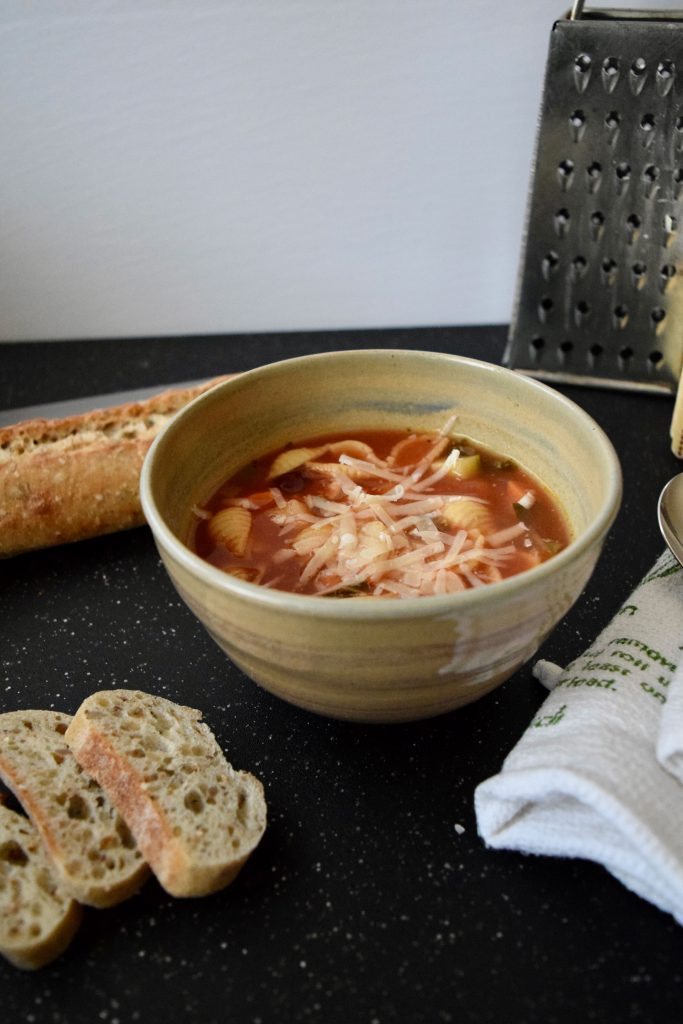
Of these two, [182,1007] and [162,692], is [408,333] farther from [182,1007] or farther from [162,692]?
[182,1007]

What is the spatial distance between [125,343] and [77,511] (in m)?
1.15

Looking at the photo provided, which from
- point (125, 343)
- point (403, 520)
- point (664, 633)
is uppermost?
point (403, 520)

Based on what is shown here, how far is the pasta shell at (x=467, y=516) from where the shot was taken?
1619 mm

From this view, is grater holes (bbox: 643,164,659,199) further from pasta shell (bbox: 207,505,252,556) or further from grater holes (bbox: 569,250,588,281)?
pasta shell (bbox: 207,505,252,556)

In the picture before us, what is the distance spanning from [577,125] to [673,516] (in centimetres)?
112

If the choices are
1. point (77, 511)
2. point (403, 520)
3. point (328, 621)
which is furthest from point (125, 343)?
point (328, 621)

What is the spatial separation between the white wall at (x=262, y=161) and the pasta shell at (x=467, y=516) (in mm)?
1479

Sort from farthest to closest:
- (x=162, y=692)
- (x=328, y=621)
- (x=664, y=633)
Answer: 1. (x=162, y=692)
2. (x=664, y=633)
3. (x=328, y=621)

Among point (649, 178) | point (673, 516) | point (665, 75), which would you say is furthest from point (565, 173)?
point (673, 516)

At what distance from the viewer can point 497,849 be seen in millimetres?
1350

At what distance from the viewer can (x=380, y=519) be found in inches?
62.6

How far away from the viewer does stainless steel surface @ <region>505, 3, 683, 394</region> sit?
2.19m

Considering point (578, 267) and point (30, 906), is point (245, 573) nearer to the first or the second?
point (30, 906)

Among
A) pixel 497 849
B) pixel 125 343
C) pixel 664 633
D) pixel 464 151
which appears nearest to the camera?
pixel 497 849
